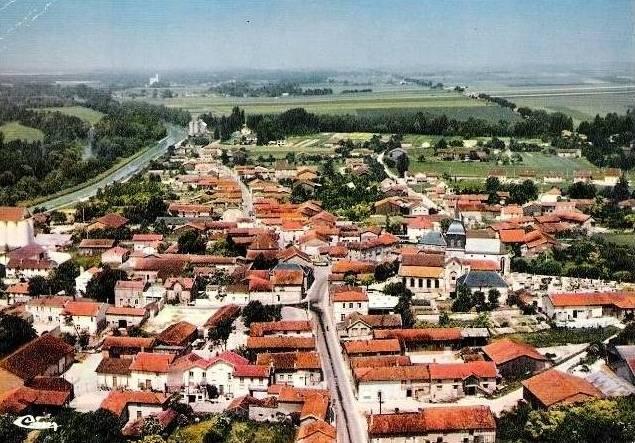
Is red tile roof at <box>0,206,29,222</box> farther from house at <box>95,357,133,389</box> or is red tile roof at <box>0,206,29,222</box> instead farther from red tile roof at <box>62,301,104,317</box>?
house at <box>95,357,133,389</box>

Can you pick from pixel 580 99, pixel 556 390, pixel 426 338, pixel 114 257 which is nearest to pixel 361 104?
pixel 580 99

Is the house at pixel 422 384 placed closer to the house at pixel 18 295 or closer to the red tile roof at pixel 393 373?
the red tile roof at pixel 393 373

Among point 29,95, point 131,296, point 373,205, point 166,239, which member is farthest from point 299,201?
point 29,95

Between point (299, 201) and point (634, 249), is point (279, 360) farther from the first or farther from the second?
point (299, 201)

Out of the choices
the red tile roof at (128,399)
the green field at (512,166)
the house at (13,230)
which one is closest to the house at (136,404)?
the red tile roof at (128,399)

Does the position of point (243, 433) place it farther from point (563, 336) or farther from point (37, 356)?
point (563, 336)

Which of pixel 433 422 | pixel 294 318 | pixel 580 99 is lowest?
pixel 294 318
